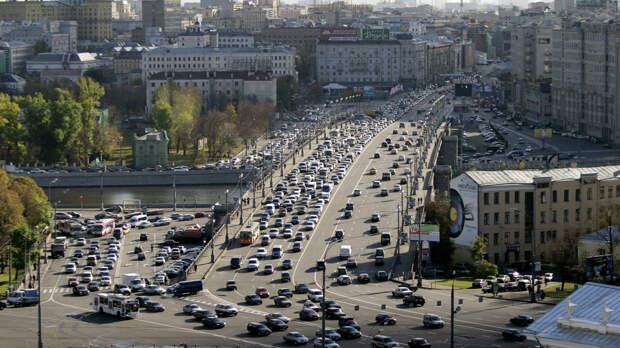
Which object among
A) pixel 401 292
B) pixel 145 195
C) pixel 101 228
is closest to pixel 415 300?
pixel 401 292

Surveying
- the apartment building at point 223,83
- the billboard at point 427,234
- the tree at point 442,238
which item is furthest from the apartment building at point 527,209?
the apartment building at point 223,83

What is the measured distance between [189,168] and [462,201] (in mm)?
23428

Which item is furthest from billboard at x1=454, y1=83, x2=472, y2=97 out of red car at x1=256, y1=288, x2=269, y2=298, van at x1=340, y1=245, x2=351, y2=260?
red car at x1=256, y1=288, x2=269, y2=298

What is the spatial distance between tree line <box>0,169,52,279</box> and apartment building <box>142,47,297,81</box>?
4899 cm

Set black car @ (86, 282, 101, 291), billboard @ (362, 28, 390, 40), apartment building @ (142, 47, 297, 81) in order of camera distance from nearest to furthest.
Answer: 1. black car @ (86, 282, 101, 291)
2. apartment building @ (142, 47, 297, 81)
3. billboard @ (362, 28, 390, 40)

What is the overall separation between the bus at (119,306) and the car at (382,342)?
562 cm

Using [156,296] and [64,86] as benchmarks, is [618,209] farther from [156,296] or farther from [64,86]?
[64,86]

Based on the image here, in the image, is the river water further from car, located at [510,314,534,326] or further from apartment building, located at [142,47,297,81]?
apartment building, located at [142,47,297,81]

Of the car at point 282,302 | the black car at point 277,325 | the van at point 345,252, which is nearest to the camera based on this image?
the black car at point 277,325

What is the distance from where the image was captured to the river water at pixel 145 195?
47406 millimetres

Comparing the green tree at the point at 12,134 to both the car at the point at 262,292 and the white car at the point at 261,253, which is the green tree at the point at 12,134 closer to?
the white car at the point at 261,253

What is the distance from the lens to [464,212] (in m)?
32.7

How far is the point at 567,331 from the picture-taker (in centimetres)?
1488

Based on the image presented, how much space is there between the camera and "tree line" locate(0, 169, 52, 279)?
3142 centimetres
